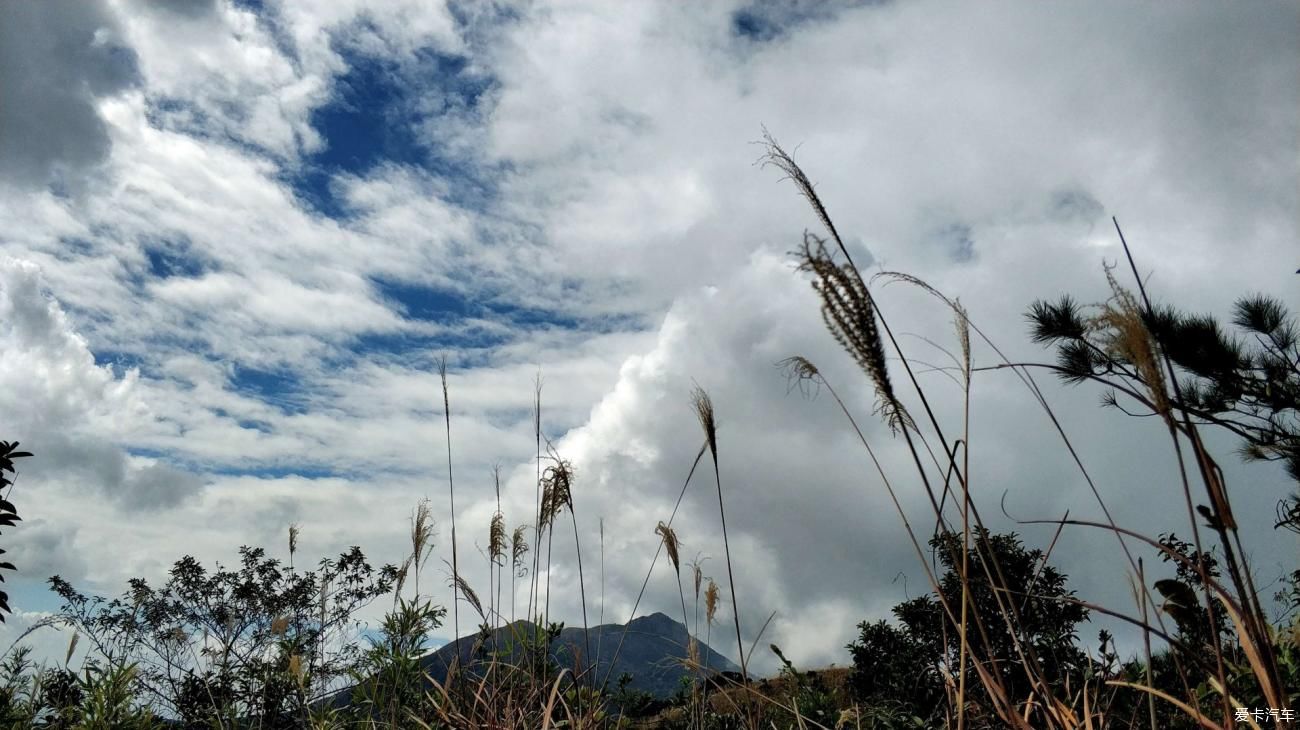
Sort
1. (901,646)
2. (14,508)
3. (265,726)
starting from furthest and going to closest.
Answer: (901,646)
(265,726)
(14,508)

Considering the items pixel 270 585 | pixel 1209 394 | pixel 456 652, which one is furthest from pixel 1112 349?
pixel 270 585

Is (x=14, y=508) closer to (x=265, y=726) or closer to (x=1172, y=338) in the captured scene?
(x=265, y=726)

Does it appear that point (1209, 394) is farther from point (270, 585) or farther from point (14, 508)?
point (270, 585)

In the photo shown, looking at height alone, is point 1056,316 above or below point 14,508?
above

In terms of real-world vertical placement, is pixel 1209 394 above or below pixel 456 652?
above

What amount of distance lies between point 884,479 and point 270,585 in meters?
13.0

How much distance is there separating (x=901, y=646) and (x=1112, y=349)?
5674 mm

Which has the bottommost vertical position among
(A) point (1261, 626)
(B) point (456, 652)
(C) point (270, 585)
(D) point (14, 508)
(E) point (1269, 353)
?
(A) point (1261, 626)

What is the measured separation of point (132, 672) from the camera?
12.9ft

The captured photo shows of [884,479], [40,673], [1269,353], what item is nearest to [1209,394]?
[1269,353]

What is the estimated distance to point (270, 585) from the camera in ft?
42.4

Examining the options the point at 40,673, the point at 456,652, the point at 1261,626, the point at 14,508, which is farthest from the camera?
the point at 14,508

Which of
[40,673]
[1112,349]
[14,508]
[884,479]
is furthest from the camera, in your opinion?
[14,508]

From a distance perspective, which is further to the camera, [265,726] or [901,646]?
[901,646]
